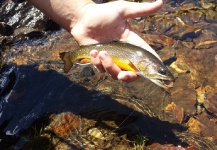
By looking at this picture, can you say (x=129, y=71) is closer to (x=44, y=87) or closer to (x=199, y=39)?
(x=44, y=87)

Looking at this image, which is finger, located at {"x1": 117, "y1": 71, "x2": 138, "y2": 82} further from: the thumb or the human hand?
the thumb

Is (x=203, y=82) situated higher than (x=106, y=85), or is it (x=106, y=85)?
(x=106, y=85)

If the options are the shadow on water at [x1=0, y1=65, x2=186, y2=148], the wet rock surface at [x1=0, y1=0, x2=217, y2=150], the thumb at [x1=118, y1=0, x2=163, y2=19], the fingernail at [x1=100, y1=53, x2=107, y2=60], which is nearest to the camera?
the fingernail at [x1=100, y1=53, x2=107, y2=60]

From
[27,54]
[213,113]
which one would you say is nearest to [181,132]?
[213,113]

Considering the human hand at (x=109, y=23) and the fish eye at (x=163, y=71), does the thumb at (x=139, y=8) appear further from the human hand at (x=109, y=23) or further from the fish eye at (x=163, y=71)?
the fish eye at (x=163, y=71)

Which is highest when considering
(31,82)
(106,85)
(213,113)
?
(31,82)

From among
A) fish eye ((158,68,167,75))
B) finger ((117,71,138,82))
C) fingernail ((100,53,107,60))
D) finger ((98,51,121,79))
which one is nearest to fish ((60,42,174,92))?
fish eye ((158,68,167,75))
